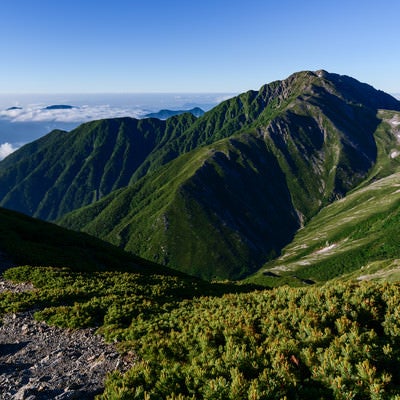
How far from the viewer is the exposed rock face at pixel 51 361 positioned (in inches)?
570

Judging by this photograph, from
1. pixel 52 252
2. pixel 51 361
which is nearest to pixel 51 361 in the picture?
pixel 51 361

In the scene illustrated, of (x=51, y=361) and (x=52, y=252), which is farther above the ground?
(x=51, y=361)

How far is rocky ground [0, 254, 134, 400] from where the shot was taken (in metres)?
14.5

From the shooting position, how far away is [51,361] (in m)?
17.4

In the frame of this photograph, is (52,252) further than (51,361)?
Yes

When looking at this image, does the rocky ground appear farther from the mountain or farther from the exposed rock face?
the mountain

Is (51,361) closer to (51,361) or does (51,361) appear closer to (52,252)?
(51,361)

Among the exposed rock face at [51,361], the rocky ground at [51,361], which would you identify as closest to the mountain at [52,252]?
the exposed rock face at [51,361]

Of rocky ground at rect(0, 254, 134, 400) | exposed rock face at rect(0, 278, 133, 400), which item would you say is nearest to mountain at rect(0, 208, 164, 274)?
exposed rock face at rect(0, 278, 133, 400)

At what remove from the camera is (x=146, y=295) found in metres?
30.5

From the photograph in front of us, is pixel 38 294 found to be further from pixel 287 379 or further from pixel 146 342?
pixel 287 379

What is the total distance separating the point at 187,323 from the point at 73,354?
22.9 ft

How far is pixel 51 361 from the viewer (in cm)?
1744

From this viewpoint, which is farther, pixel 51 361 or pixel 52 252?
pixel 52 252
